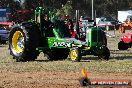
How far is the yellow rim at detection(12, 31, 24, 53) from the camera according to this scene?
702 inches

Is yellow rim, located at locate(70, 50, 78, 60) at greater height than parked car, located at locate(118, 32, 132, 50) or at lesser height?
greater

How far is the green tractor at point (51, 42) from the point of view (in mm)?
17281

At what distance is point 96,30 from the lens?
1741 centimetres

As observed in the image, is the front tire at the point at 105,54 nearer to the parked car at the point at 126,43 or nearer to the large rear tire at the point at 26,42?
the large rear tire at the point at 26,42

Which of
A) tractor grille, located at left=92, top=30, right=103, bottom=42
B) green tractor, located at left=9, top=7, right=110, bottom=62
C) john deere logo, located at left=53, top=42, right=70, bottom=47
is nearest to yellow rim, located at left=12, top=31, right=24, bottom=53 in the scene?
green tractor, located at left=9, top=7, right=110, bottom=62

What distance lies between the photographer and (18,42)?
59.5 ft

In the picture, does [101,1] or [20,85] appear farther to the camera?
[101,1]

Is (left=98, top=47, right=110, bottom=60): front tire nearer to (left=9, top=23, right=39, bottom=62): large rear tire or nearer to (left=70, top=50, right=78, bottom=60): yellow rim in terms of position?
(left=70, top=50, right=78, bottom=60): yellow rim

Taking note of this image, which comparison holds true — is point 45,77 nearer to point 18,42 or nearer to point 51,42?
point 51,42

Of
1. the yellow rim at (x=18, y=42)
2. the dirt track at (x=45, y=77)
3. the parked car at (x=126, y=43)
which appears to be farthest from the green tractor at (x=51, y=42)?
the parked car at (x=126, y=43)

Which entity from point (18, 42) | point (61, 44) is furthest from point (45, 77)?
point (18, 42)

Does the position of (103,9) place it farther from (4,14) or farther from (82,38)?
(82,38)

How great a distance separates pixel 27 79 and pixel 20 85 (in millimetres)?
1082

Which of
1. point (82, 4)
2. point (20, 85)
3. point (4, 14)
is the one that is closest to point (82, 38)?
point (20, 85)
